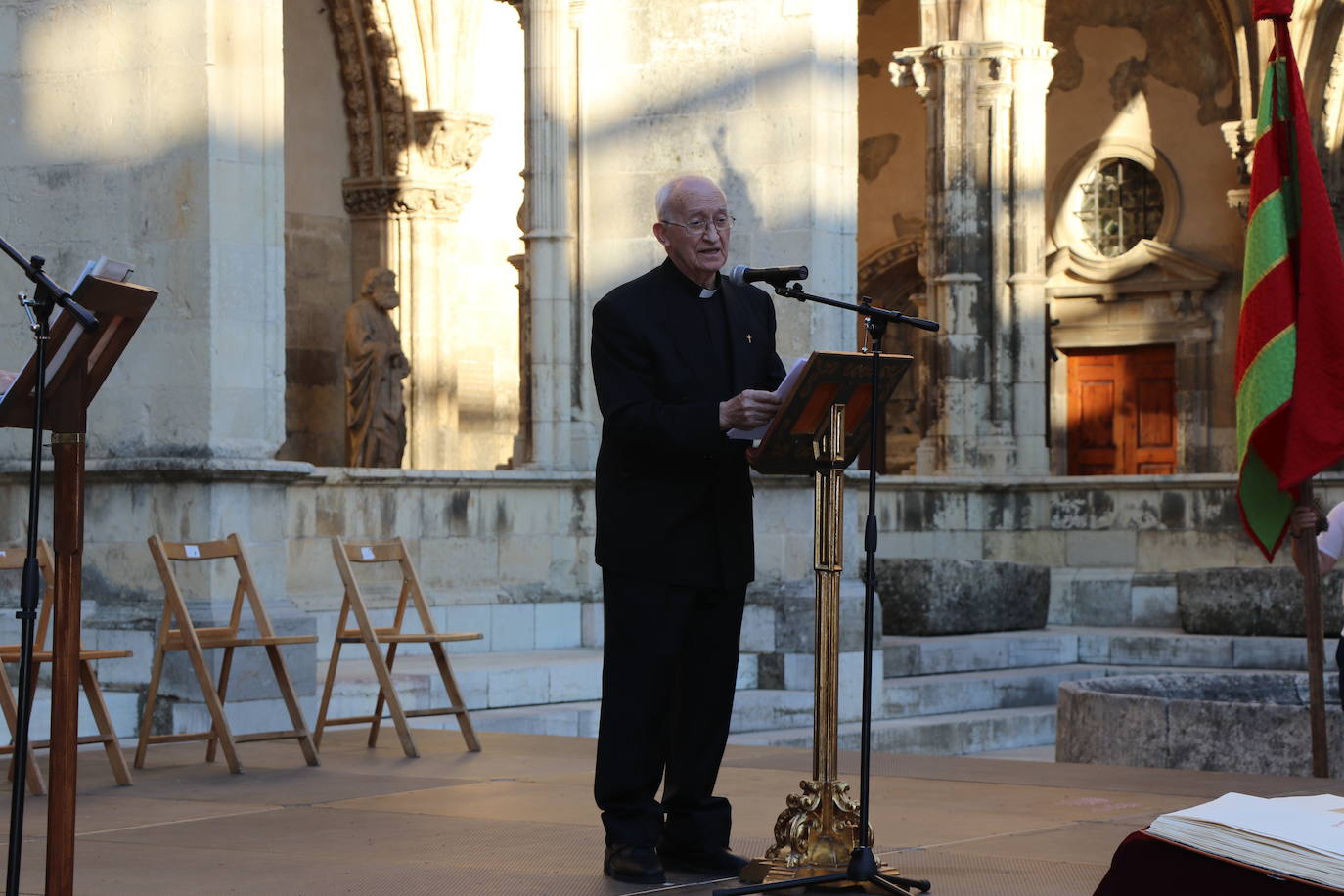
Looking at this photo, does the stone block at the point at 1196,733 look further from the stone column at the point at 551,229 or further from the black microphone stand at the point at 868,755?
the stone column at the point at 551,229

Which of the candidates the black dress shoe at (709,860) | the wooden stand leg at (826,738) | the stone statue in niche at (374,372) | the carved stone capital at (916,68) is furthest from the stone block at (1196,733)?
the carved stone capital at (916,68)

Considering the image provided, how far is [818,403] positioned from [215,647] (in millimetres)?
3834

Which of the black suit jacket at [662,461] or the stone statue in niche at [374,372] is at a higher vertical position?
the stone statue in niche at [374,372]

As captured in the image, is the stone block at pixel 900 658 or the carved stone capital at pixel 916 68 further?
the carved stone capital at pixel 916 68

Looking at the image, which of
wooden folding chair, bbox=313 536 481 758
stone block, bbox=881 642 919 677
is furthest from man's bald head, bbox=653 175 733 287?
stone block, bbox=881 642 919 677

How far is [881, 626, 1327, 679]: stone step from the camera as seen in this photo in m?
12.9

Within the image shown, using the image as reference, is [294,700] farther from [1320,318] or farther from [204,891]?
[1320,318]

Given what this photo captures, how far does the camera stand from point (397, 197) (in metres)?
19.8

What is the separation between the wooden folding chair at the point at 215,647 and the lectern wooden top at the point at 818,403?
3.38 m

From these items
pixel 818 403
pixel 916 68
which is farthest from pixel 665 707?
pixel 916 68

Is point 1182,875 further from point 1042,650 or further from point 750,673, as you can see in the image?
point 1042,650

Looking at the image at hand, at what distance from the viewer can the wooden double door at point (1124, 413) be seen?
22.3m

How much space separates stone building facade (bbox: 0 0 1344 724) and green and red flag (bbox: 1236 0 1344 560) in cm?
410

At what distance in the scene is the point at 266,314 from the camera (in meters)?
9.23
